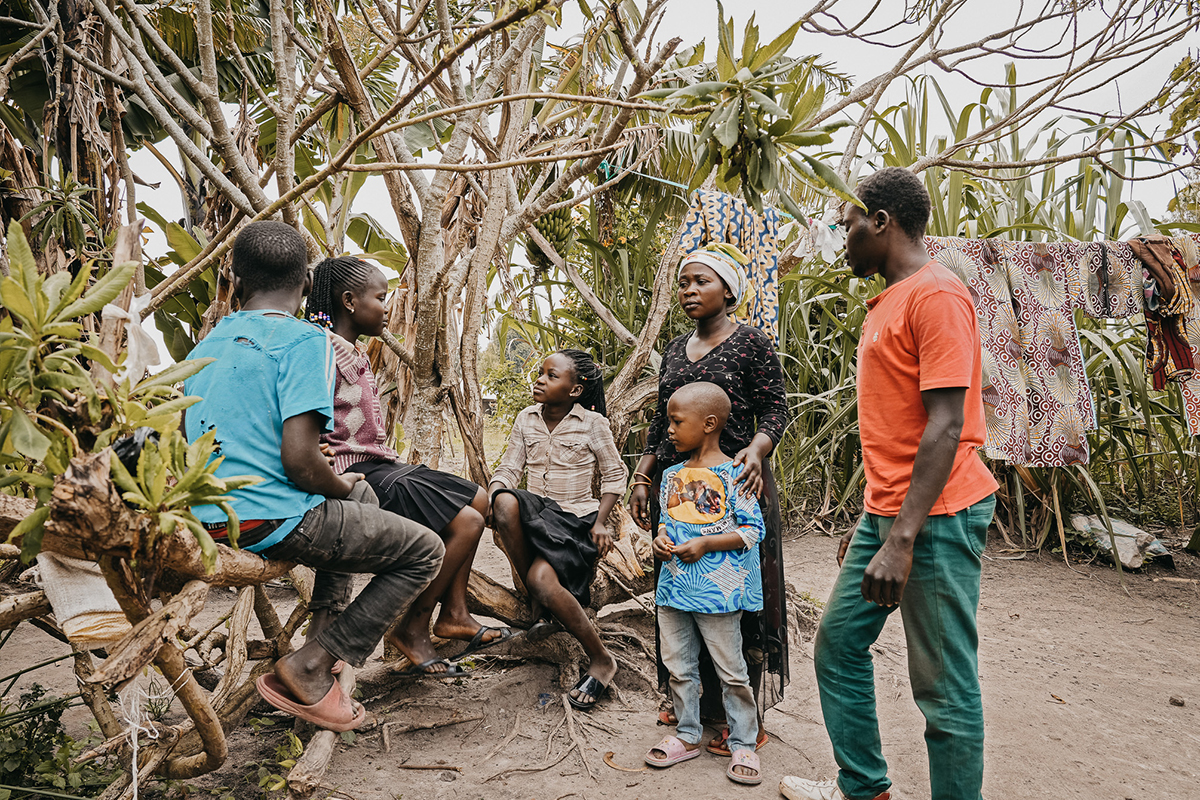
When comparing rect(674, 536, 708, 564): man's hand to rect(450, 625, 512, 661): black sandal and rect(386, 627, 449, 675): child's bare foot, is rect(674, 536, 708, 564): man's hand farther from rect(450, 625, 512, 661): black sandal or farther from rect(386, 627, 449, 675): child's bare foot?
rect(386, 627, 449, 675): child's bare foot

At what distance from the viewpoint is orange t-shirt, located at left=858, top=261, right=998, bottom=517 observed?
68.1 inches

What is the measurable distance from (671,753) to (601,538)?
82 cm

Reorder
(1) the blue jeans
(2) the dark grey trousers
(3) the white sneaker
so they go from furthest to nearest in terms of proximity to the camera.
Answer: (1) the blue jeans < (3) the white sneaker < (2) the dark grey trousers

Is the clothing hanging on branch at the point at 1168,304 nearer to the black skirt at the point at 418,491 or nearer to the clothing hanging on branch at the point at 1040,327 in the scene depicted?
the clothing hanging on branch at the point at 1040,327

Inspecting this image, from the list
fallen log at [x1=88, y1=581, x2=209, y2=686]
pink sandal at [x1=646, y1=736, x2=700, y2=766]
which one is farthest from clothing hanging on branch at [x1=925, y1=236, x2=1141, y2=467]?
fallen log at [x1=88, y1=581, x2=209, y2=686]

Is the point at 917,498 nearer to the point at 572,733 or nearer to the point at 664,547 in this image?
the point at 664,547

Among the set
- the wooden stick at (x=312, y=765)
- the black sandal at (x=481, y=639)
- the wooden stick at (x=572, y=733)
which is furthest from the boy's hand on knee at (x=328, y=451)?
the wooden stick at (x=572, y=733)

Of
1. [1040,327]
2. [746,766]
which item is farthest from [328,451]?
[1040,327]

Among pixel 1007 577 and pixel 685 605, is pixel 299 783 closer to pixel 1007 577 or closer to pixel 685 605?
pixel 685 605

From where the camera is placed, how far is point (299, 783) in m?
2.02

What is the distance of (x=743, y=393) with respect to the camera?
2568 millimetres

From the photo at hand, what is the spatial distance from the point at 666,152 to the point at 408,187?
2.86 meters

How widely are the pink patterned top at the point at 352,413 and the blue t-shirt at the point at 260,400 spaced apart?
55 cm

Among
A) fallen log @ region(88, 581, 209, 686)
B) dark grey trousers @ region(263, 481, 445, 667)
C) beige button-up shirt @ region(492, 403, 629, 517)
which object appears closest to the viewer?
fallen log @ region(88, 581, 209, 686)
